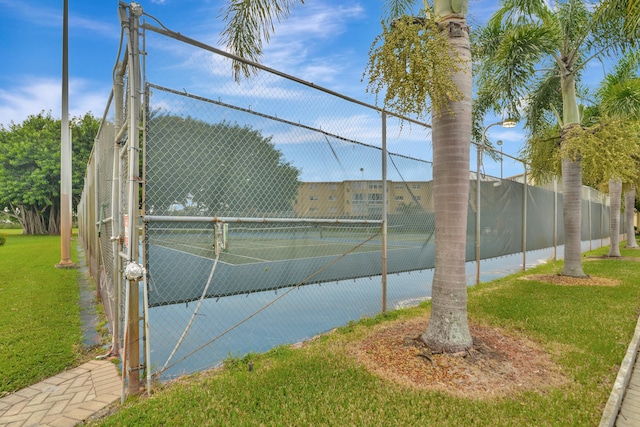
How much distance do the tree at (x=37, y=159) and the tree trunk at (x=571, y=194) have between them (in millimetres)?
33815

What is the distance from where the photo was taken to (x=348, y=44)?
7.68m

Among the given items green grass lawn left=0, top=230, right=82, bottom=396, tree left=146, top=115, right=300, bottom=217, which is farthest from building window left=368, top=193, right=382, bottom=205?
green grass lawn left=0, top=230, right=82, bottom=396

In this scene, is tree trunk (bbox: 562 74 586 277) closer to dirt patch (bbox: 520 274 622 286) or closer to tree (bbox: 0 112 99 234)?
dirt patch (bbox: 520 274 622 286)

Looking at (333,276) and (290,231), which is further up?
(290,231)

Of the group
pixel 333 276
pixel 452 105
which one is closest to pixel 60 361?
pixel 333 276

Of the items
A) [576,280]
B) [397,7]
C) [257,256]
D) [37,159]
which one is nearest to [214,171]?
[257,256]

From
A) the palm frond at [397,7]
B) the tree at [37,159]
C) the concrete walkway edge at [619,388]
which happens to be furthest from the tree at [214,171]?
the tree at [37,159]

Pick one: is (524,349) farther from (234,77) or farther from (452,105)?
(234,77)

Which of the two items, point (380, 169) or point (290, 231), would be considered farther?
point (380, 169)

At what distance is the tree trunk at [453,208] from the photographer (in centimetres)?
383

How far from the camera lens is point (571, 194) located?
8367mm

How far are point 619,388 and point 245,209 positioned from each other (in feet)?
12.0

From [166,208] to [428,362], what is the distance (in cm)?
291

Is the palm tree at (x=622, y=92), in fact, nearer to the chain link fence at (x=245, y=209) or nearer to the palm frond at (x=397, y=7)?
the palm frond at (x=397, y=7)
